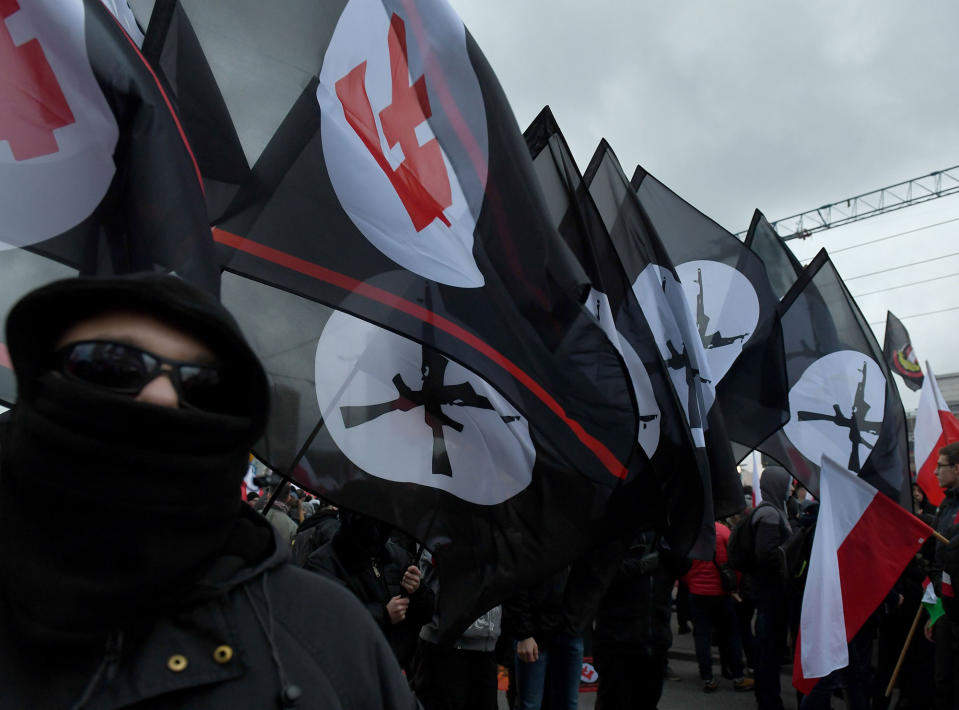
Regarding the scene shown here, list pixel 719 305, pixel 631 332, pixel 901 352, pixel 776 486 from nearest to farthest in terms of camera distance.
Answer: pixel 631 332 → pixel 719 305 → pixel 776 486 → pixel 901 352

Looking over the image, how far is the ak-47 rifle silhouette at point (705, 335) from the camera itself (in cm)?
657

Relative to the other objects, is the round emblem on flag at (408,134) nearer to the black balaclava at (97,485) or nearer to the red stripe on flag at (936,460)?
the black balaclava at (97,485)

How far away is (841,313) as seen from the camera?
277 inches

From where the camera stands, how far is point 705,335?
6625mm

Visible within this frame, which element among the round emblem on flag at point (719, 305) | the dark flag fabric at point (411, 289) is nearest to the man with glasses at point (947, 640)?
the round emblem on flag at point (719, 305)

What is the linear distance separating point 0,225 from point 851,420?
6.39 metres

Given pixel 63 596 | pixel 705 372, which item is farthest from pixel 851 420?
pixel 63 596

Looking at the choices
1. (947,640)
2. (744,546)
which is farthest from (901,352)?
(947,640)

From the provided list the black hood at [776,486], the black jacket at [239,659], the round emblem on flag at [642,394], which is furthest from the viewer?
the black hood at [776,486]

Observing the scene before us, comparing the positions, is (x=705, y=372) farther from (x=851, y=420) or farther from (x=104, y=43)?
(x=104, y=43)

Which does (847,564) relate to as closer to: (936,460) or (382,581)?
(382,581)

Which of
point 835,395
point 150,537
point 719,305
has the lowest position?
point 150,537

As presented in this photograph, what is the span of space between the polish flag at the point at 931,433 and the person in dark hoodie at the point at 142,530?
25.8ft

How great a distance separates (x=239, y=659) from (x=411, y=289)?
179 cm
